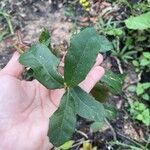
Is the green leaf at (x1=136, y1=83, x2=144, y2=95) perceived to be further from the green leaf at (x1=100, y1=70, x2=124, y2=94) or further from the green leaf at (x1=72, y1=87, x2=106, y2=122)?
the green leaf at (x1=72, y1=87, x2=106, y2=122)

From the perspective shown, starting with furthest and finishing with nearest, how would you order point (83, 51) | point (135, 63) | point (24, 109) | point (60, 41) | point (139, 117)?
1. point (60, 41)
2. point (135, 63)
3. point (139, 117)
4. point (24, 109)
5. point (83, 51)

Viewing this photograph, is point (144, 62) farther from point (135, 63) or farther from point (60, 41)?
point (60, 41)

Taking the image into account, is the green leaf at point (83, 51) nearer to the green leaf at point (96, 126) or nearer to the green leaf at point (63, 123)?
the green leaf at point (63, 123)

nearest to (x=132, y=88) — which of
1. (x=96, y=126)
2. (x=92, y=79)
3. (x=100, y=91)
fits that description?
(x=96, y=126)

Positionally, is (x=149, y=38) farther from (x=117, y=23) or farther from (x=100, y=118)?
(x=100, y=118)

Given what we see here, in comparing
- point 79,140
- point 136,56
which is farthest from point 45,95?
point 136,56

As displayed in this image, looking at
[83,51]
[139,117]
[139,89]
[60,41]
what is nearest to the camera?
[83,51]

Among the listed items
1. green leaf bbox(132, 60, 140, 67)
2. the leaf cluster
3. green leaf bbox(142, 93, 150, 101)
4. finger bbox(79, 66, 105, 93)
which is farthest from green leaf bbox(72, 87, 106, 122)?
green leaf bbox(132, 60, 140, 67)
